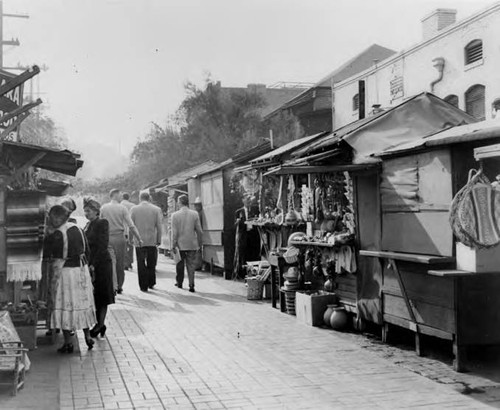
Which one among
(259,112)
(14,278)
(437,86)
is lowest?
(14,278)

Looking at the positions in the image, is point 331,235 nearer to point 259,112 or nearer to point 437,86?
point 437,86

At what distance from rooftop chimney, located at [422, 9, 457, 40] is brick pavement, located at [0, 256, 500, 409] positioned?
64.4 ft

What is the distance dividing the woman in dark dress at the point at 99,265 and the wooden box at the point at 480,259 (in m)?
4.76

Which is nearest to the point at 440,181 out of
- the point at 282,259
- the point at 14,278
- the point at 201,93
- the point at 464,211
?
the point at 464,211

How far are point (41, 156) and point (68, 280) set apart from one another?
5.69 ft

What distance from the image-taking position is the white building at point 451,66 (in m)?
19.5

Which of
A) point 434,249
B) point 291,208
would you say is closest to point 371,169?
point 434,249

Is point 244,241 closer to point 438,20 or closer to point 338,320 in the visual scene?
point 338,320

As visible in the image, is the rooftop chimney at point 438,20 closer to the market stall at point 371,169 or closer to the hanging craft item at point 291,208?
the hanging craft item at point 291,208

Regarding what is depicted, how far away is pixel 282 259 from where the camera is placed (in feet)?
35.8

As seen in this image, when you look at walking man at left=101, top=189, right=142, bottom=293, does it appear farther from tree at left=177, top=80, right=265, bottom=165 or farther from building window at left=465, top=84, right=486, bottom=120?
tree at left=177, top=80, right=265, bottom=165

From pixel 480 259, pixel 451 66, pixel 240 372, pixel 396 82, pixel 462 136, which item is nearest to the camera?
pixel 462 136

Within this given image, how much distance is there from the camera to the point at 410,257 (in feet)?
23.4

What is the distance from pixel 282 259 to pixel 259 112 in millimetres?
30720
